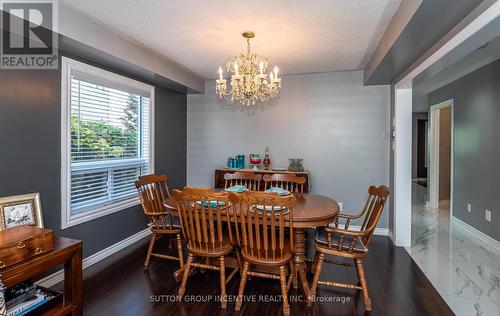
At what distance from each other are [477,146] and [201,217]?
3989 mm

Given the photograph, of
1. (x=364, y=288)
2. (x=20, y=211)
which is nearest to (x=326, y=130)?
(x=364, y=288)

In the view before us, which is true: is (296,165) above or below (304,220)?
above

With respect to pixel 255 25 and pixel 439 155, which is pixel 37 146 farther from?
pixel 439 155

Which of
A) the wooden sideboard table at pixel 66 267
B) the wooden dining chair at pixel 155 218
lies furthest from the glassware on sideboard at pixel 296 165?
the wooden sideboard table at pixel 66 267

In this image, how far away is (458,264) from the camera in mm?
2875

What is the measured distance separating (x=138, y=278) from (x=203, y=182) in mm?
2229

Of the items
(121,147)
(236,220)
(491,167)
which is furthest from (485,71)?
(121,147)

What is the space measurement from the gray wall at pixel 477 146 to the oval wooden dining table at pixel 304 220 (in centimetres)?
248

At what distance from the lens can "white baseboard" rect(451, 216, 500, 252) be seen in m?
3.33

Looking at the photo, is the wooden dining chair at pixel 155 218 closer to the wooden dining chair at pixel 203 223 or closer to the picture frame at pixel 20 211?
the wooden dining chair at pixel 203 223

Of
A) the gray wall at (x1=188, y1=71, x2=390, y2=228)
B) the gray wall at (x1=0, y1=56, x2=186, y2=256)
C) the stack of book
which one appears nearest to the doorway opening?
the gray wall at (x1=188, y1=71, x2=390, y2=228)

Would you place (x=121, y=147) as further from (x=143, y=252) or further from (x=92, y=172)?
(x=143, y=252)

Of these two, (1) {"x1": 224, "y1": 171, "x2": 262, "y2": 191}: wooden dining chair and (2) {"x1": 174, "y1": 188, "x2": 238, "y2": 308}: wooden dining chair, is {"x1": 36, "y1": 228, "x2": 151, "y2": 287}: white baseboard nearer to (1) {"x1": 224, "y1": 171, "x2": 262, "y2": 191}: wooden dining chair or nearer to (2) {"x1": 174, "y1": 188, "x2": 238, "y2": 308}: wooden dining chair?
(2) {"x1": 174, "y1": 188, "x2": 238, "y2": 308}: wooden dining chair

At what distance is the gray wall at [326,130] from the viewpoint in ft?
12.6
